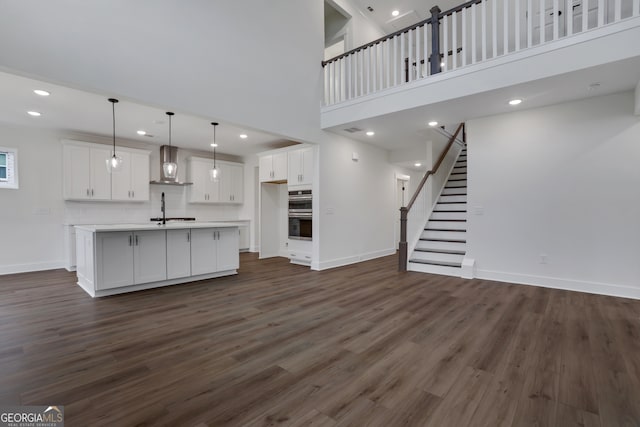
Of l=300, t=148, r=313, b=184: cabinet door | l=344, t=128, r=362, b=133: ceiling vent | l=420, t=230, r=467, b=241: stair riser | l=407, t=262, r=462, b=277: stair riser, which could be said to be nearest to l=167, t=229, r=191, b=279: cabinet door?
l=300, t=148, r=313, b=184: cabinet door

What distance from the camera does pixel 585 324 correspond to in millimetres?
2924

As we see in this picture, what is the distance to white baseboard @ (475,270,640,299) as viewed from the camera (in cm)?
383

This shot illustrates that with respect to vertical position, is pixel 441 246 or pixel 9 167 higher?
pixel 9 167

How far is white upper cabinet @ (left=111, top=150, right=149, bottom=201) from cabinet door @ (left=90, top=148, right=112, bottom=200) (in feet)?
0.34

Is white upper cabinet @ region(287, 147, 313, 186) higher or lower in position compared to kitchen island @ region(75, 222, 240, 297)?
higher

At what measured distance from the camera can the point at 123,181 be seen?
20.4 ft

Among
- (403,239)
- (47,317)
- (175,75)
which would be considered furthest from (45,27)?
(403,239)

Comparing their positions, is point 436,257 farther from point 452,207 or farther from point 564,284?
point 564,284

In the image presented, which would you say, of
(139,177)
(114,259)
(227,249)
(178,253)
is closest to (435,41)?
(227,249)

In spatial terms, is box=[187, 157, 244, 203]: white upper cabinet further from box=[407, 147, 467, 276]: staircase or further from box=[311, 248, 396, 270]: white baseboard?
box=[407, 147, 467, 276]: staircase

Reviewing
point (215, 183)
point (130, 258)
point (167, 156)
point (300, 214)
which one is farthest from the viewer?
point (215, 183)

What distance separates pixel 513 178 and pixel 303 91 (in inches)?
155

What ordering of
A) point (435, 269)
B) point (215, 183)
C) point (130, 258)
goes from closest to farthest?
point (130, 258), point (435, 269), point (215, 183)

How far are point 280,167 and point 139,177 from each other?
129 inches
